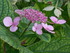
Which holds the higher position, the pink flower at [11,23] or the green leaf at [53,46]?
the pink flower at [11,23]

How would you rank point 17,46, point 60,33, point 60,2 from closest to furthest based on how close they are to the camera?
1. point 17,46
2. point 60,33
3. point 60,2

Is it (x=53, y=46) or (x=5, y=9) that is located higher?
(x=5, y=9)

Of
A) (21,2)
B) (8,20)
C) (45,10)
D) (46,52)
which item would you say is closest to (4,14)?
(8,20)

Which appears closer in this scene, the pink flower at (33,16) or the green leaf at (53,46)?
the pink flower at (33,16)

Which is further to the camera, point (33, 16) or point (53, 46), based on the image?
point (53, 46)

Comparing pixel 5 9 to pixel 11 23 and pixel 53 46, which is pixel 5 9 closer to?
pixel 11 23

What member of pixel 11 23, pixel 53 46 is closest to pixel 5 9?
pixel 11 23

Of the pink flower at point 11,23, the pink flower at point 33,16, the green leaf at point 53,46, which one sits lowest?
the green leaf at point 53,46

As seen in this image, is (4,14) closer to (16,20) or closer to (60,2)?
(16,20)
